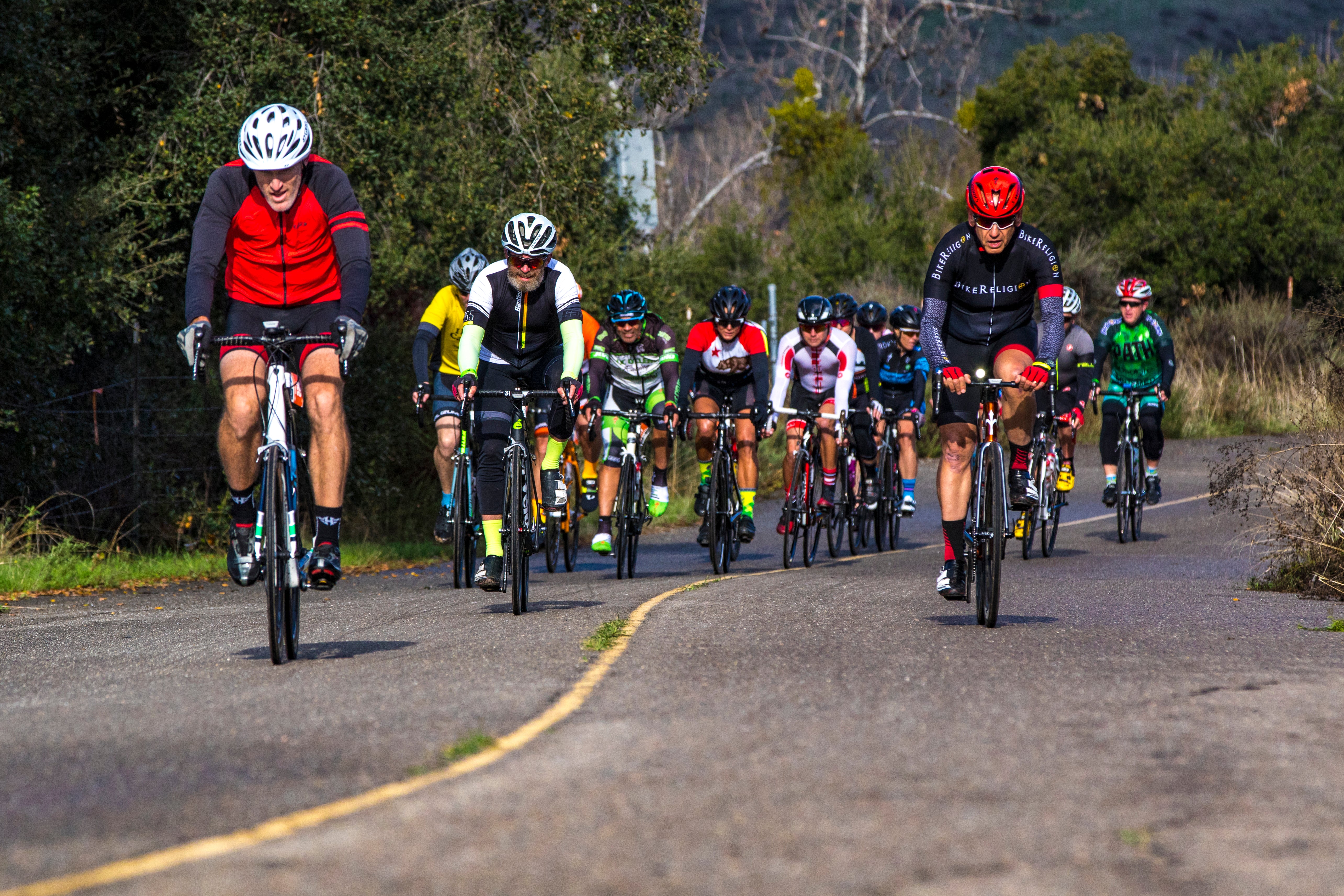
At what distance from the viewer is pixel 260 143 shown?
26.2 ft

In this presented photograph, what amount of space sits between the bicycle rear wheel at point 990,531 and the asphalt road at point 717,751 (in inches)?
8.8

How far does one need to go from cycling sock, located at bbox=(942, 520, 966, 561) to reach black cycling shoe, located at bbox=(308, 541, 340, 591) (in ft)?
10.6

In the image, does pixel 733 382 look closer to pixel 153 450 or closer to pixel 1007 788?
pixel 153 450

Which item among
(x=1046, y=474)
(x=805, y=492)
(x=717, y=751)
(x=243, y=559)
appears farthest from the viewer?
(x=1046, y=474)

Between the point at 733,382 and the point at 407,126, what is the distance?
15.5 feet

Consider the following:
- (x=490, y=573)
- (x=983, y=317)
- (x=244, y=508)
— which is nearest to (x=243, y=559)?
(x=244, y=508)

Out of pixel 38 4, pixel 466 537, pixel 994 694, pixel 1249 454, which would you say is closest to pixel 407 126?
pixel 38 4

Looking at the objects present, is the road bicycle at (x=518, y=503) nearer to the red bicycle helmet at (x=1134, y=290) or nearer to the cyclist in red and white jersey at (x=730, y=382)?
the cyclist in red and white jersey at (x=730, y=382)

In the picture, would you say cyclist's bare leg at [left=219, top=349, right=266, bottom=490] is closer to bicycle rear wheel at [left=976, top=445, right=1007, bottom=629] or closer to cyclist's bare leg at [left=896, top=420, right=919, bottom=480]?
bicycle rear wheel at [left=976, top=445, right=1007, bottom=629]

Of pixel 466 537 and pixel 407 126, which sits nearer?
pixel 466 537

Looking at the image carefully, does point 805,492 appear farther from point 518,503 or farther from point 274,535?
point 274,535

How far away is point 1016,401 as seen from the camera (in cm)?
950

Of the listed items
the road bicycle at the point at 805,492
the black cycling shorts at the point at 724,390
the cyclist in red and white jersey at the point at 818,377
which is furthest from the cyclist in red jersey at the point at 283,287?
the cyclist in red and white jersey at the point at 818,377

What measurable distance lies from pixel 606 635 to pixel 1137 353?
9915 millimetres
